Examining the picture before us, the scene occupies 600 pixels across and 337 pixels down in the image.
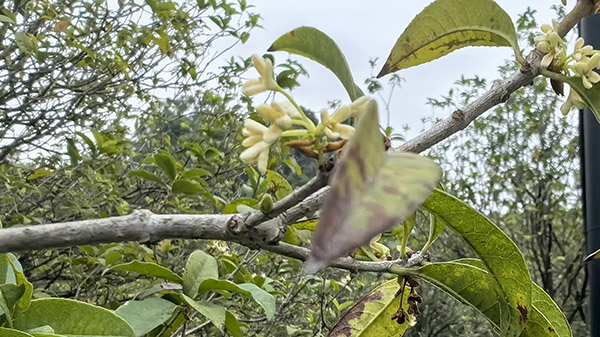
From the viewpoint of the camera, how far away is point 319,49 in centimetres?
42

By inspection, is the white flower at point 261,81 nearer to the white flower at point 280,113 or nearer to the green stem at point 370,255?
the white flower at point 280,113

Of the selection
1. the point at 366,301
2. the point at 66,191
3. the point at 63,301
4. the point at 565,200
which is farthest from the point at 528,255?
the point at 63,301

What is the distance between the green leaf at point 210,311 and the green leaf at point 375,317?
0.13 m

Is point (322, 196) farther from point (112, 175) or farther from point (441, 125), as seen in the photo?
point (112, 175)

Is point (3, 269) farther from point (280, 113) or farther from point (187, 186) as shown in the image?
point (187, 186)

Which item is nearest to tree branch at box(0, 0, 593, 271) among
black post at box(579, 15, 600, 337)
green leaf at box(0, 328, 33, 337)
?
green leaf at box(0, 328, 33, 337)

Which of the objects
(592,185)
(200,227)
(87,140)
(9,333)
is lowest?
(9,333)

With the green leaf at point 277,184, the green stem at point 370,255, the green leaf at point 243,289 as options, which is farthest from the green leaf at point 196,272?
the green stem at point 370,255

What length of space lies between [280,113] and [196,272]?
436 millimetres

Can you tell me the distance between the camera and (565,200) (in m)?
3.86

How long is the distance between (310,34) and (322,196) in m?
0.14

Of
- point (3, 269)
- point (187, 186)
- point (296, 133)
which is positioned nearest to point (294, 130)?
point (296, 133)

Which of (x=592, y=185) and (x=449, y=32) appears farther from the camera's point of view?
(x=592, y=185)

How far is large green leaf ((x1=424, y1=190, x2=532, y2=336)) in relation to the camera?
0.42 metres
